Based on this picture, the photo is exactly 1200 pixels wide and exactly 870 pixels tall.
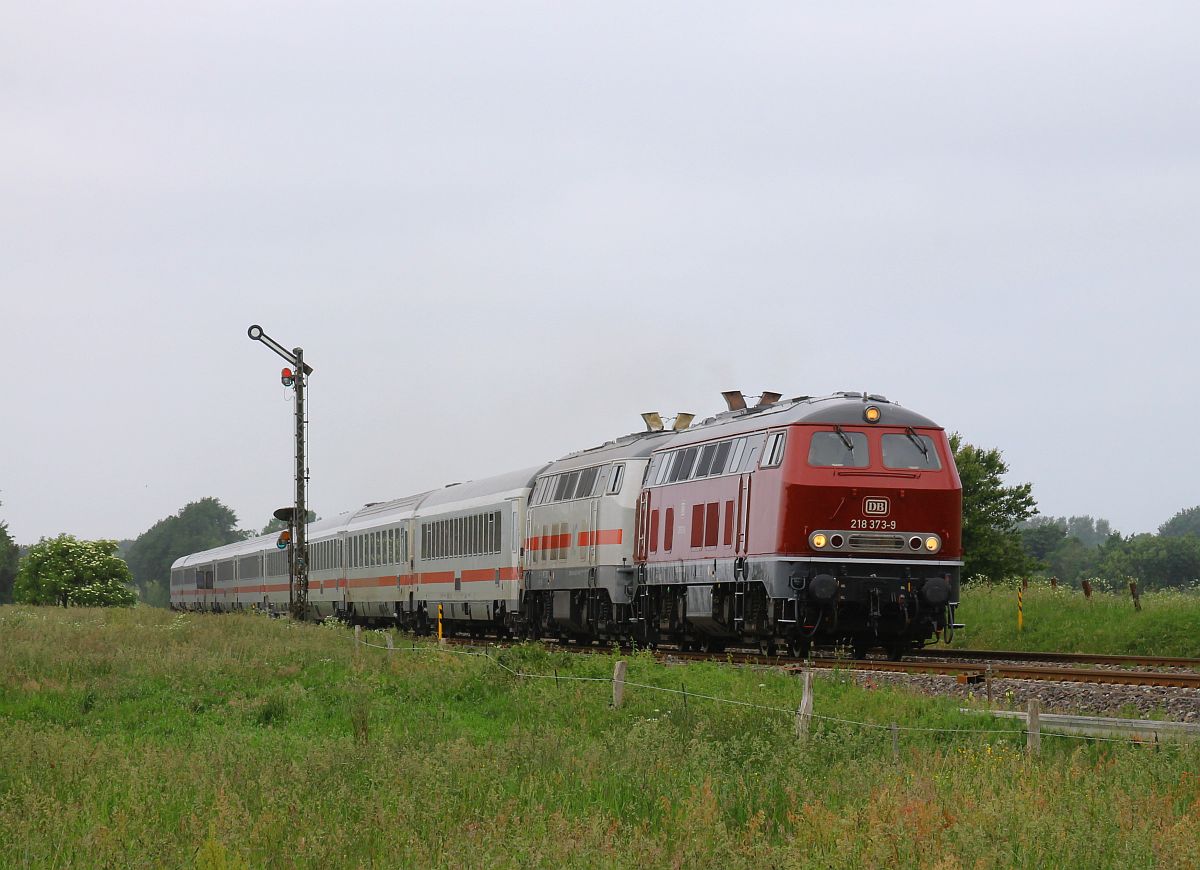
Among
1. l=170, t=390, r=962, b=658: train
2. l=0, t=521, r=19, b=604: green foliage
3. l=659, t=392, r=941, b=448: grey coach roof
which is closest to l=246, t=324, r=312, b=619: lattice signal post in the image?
l=170, t=390, r=962, b=658: train

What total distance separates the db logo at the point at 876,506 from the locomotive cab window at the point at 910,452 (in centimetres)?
58

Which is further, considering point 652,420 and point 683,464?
point 652,420

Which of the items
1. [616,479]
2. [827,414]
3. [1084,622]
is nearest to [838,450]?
[827,414]

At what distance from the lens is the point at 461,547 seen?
40.8 meters

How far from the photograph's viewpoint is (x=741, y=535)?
23781 mm

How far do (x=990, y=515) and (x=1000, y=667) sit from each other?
55.4 m

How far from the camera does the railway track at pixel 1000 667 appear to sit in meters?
18.9

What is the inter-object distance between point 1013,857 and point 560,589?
24140 mm

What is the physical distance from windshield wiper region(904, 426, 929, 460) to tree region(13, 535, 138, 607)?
236ft

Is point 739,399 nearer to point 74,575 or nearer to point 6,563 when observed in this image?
point 74,575

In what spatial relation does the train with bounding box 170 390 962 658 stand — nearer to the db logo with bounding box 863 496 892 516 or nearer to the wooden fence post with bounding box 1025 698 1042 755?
the db logo with bounding box 863 496 892 516

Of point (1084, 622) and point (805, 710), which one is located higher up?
point (805, 710)

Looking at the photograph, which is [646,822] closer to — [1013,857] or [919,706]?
[1013,857]

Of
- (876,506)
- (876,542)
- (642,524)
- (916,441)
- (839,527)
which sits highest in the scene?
(916,441)
